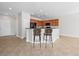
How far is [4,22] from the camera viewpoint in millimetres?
11633

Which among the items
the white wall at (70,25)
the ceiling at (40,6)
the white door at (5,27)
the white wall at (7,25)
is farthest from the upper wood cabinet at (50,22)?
the ceiling at (40,6)

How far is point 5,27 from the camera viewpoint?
11750 mm

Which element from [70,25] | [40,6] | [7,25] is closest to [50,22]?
[70,25]

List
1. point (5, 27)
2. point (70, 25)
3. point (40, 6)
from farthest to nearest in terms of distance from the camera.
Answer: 1. point (5, 27)
2. point (70, 25)
3. point (40, 6)

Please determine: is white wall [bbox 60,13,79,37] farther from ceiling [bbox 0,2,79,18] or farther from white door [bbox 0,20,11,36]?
white door [bbox 0,20,11,36]

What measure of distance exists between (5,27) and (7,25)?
12.7 inches

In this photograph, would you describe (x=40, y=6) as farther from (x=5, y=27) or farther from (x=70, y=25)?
(x=5, y=27)

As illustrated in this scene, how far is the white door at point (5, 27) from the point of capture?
11.4 meters

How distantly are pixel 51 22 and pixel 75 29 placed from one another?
182 inches

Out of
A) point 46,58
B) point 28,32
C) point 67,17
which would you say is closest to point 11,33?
point 28,32

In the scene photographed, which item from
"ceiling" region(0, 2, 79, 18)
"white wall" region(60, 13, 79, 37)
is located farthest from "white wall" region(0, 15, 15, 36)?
"white wall" region(60, 13, 79, 37)

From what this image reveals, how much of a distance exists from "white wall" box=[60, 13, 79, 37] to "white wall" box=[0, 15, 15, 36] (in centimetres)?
552

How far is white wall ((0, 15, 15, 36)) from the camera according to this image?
11453mm

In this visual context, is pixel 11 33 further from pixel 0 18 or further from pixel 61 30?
pixel 61 30
